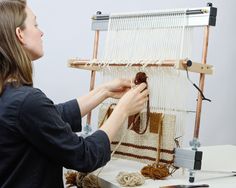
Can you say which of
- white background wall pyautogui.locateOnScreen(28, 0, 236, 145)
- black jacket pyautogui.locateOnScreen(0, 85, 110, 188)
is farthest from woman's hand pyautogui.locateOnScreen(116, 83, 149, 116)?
white background wall pyautogui.locateOnScreen(28, 0, 236, 145)

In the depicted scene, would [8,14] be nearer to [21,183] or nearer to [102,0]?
[21,183]

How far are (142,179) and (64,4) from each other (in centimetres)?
99

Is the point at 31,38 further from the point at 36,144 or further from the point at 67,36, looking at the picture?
the point at 67,36

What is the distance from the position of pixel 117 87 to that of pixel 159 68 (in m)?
0.17

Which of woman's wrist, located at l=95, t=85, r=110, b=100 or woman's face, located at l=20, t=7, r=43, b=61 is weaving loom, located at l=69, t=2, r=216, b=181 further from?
woman's face, located at l=20, t=7, r=43, b=61

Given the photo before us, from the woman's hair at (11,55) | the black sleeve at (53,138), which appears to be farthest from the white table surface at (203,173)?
the woman's hair at (11,55)

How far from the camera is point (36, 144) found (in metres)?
0.93

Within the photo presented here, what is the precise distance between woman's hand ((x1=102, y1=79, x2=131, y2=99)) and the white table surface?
0.79 feet

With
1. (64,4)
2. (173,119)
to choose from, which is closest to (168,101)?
(173,119)

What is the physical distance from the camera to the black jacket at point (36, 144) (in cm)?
91

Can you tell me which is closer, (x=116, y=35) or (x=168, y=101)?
(x=168, y=101)

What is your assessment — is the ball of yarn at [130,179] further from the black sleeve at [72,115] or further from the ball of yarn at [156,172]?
the black sleeve at [72,115]

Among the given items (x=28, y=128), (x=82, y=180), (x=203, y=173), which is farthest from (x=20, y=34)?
(x=203, y=173)

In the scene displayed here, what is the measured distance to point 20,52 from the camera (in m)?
0.99
